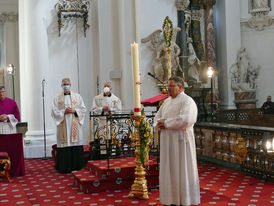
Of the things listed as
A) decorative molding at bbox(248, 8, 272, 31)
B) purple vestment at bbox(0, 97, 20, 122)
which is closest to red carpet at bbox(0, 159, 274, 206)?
purple vestment at bbox(0, 97, 20, 122)

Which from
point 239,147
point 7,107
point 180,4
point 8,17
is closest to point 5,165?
point 7,107

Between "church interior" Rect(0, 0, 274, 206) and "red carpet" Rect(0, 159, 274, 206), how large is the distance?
0.02 meters

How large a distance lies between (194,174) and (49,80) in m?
→ 7.66

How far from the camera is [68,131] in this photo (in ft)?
30.1

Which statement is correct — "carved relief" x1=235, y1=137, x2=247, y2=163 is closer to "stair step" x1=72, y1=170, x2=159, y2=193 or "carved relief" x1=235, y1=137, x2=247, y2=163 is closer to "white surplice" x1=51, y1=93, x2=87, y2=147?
"stair step" x1=72, y1=170, x2=159, y2=193

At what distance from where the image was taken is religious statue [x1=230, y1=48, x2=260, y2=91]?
52.1 ft

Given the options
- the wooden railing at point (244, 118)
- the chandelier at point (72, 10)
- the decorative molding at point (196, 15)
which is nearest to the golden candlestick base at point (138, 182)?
the wooden railing at point (244, 118)

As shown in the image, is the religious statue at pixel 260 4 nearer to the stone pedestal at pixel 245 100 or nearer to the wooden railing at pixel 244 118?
the stone pedestal at pixel 245 100

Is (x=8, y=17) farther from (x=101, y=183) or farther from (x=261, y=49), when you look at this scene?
(x=101, y=183)

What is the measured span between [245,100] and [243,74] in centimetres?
100

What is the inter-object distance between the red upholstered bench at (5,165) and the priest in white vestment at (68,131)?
1183 millimetres

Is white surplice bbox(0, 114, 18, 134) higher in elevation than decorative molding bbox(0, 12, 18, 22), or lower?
lower

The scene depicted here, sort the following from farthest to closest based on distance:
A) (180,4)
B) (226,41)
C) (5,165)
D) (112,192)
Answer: (226,41), (180,4), (5,165), (112,192)

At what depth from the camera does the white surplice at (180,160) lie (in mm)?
5430
